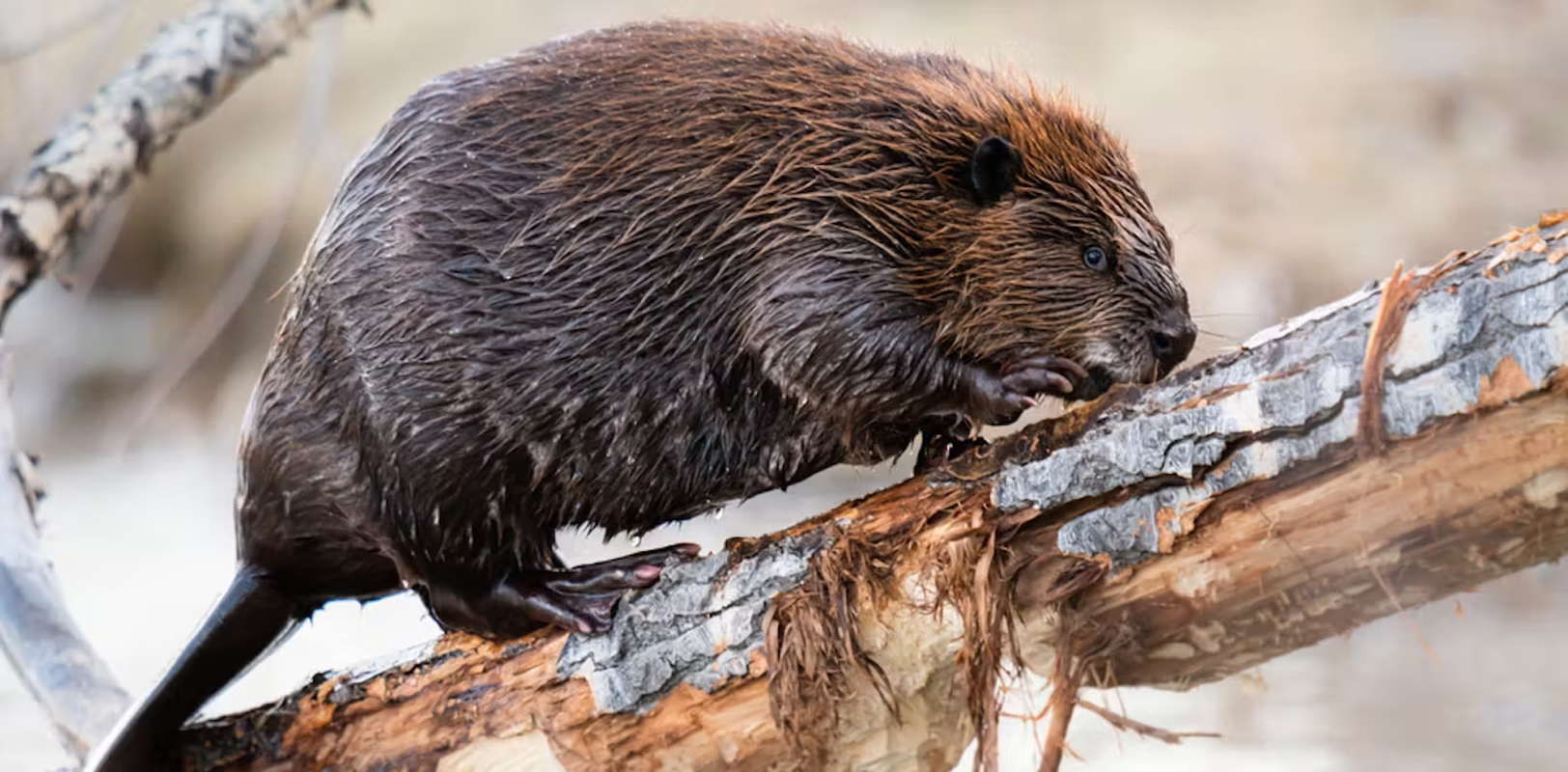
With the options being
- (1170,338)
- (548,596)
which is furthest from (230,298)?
(1170,338)

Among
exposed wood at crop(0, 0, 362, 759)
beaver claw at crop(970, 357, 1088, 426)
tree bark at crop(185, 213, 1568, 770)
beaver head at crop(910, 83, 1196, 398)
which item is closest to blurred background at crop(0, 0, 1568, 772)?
exposed wood at crop(0, 0, 362, 759)

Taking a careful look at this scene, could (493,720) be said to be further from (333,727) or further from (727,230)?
(727,230)

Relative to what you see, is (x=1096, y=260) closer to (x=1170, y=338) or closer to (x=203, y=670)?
(x=1170, y=338)

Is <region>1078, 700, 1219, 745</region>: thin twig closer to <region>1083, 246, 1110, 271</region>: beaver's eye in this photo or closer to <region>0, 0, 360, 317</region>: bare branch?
<region>1083, 246, 1110, 271</region>: beaver's eye

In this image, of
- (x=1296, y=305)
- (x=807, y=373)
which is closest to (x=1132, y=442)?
(x=807, y=373)

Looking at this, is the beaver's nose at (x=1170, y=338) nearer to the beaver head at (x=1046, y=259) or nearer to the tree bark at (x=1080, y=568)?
the beaver head at (x=1046, y=259)

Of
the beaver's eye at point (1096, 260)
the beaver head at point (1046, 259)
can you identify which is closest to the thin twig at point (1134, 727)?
the beaver head at point (1046, 259)
